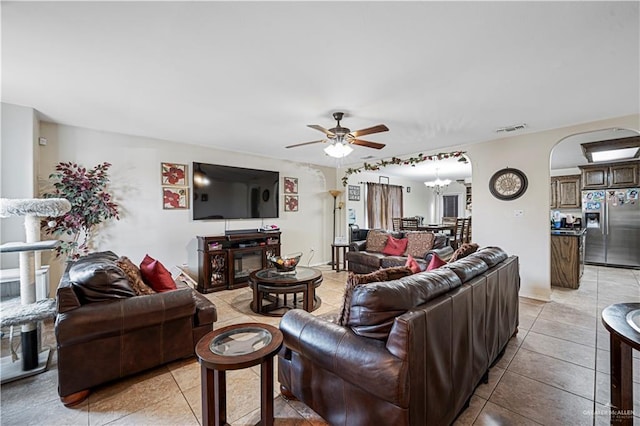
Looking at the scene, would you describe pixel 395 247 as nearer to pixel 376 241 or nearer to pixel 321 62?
pixel 376 241

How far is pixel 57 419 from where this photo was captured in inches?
66.5

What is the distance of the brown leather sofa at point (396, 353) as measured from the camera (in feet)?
4.03

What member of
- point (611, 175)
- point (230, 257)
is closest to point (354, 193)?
point (230, 257)

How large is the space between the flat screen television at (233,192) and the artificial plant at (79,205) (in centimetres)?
118

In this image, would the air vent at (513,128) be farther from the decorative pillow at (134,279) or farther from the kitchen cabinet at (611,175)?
the decorative pillow at (134,279)

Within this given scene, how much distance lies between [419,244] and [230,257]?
322 centimetres

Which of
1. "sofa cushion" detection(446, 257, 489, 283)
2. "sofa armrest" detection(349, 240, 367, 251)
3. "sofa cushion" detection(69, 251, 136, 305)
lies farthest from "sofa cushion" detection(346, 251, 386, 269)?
"sofa cushion" detection(69, 251, 136, 305)

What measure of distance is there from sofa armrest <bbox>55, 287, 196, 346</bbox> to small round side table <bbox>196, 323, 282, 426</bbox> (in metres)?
0.79

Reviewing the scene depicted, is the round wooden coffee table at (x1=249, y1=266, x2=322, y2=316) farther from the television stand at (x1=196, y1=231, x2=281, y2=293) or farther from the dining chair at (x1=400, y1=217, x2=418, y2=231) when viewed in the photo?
the dining chair at (x1=400, y1=217, x2=418, y2=231)

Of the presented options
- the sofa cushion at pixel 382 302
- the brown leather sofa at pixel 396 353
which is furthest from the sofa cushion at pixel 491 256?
the sofa cushion at pixel 382 302

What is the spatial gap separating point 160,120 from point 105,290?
88.3 inches

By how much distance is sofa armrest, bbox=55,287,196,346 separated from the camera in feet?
5.87

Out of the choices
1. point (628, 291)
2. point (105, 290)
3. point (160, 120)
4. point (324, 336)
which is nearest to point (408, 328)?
point (324, 336)

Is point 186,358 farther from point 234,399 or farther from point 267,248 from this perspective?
point 267,248
